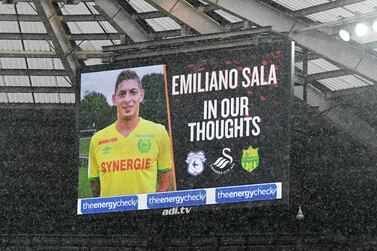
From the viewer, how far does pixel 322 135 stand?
97.0ft

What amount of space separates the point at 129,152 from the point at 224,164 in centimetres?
217

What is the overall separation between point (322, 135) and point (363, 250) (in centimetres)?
351

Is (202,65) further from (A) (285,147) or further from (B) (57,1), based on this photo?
(B) (57,1)

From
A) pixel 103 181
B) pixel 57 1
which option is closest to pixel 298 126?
pixel 103 181

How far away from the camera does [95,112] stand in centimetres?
2208

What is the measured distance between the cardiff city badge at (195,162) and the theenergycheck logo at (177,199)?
0.39m

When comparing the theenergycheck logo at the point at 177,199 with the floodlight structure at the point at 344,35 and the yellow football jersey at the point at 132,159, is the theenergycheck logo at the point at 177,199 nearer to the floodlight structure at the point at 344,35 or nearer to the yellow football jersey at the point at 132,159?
the yellow football jersey at the point at 132,159

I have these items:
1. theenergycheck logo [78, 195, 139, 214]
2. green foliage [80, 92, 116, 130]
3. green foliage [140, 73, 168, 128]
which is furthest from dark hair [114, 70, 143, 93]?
theenergycheck logo [78, 195, 139, 214]

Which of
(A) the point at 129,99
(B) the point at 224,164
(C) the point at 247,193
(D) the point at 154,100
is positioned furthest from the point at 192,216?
(C) the point at 247,193

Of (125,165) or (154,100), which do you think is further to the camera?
(154,100)

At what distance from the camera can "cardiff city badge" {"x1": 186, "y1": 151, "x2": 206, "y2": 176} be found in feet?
67.6

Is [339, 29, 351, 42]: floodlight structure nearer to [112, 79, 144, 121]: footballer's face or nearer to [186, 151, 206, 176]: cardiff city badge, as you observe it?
[186, 151, 206, 176]: cardiff city badge

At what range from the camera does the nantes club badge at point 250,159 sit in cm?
1994

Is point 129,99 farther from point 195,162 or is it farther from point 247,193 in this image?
point 247,193
